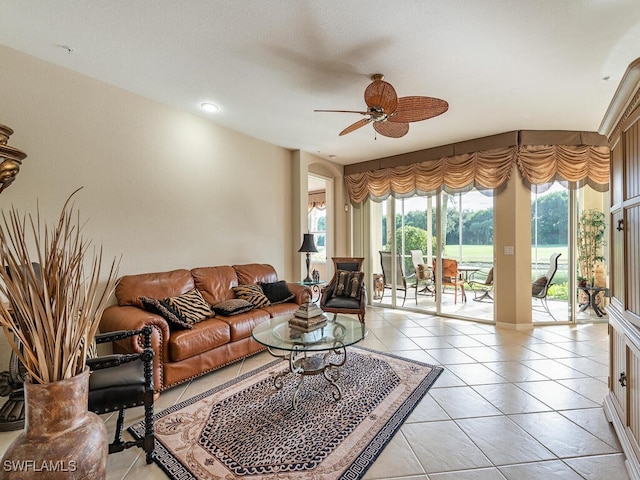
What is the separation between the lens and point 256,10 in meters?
1.97

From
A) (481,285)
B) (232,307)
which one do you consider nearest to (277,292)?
(232,307)

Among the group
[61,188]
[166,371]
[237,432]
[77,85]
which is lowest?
[237,432]

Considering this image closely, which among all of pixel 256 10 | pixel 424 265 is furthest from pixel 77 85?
pixel 424 265

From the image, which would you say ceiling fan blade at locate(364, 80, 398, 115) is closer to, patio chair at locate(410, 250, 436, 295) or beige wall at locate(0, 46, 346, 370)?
beige wall at locate(0, 46, 346, 370)

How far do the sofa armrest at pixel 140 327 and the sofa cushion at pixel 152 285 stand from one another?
8.9 inches

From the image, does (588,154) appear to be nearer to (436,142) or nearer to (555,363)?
(436,142)

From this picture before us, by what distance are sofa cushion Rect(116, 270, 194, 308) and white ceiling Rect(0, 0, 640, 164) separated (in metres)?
1.92

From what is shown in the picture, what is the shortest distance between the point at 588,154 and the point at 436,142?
2.02 meters

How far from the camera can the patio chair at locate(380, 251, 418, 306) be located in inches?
217

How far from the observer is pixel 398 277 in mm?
5680

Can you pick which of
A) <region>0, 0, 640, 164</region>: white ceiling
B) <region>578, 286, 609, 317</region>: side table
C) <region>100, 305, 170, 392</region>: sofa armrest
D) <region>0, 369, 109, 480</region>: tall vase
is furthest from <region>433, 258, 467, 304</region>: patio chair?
<region>0, 369, 109, 480</region>: tall vase

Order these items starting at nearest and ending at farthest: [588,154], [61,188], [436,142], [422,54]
A: [422,54] → [61,188] → [588,154] → [436,142]

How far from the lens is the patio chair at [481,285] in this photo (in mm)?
4871

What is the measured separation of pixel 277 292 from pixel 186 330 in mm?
1356
